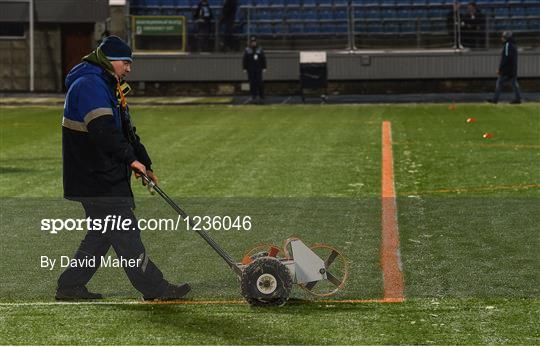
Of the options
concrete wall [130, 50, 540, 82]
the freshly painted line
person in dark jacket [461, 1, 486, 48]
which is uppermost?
person in dark jacket [461, 1, 486, 48]

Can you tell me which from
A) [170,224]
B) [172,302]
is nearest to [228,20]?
[170,224]

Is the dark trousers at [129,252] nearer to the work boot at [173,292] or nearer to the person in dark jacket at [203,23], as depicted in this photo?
the work boot at [173,292]

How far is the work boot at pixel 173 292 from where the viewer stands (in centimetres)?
934

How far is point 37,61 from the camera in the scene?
1750 inches

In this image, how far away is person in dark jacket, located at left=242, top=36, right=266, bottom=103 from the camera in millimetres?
38844

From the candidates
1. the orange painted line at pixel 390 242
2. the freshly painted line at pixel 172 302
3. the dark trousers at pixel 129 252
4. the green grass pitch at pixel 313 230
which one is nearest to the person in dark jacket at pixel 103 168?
the dark trousers at pixel 129 252

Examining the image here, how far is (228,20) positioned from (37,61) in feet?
22.9

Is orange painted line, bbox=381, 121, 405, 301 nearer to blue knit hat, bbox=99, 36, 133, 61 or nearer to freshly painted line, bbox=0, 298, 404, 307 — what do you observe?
freshly painted line, bbox=0, 298, 404, 307

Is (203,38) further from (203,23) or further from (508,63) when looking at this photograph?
(508,63)

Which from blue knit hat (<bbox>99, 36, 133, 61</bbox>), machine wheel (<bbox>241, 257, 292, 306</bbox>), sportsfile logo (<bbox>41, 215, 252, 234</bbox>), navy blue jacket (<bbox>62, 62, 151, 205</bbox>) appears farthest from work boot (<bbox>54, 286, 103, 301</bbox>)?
sportsfile logo (<bbox>41, 215, 252, 234</bbox>)

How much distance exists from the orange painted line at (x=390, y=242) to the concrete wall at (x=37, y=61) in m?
25.8

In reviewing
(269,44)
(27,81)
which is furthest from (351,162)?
(27,81)

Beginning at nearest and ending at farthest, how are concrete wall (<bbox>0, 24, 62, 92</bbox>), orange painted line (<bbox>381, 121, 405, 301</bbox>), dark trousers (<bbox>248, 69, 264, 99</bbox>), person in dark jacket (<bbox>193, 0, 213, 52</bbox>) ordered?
orange painted line (<bbox>381, 121, 405, 301</bbox>) → dark trousers (<bbox>248, 69, 264, 99</bbox>) → person in dark jacket (<bbox>193, 0, 213, 52</bbox>) → concrete wall (<bbox>0, 24, 62, 92</bbox>)

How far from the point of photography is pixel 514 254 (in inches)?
447
